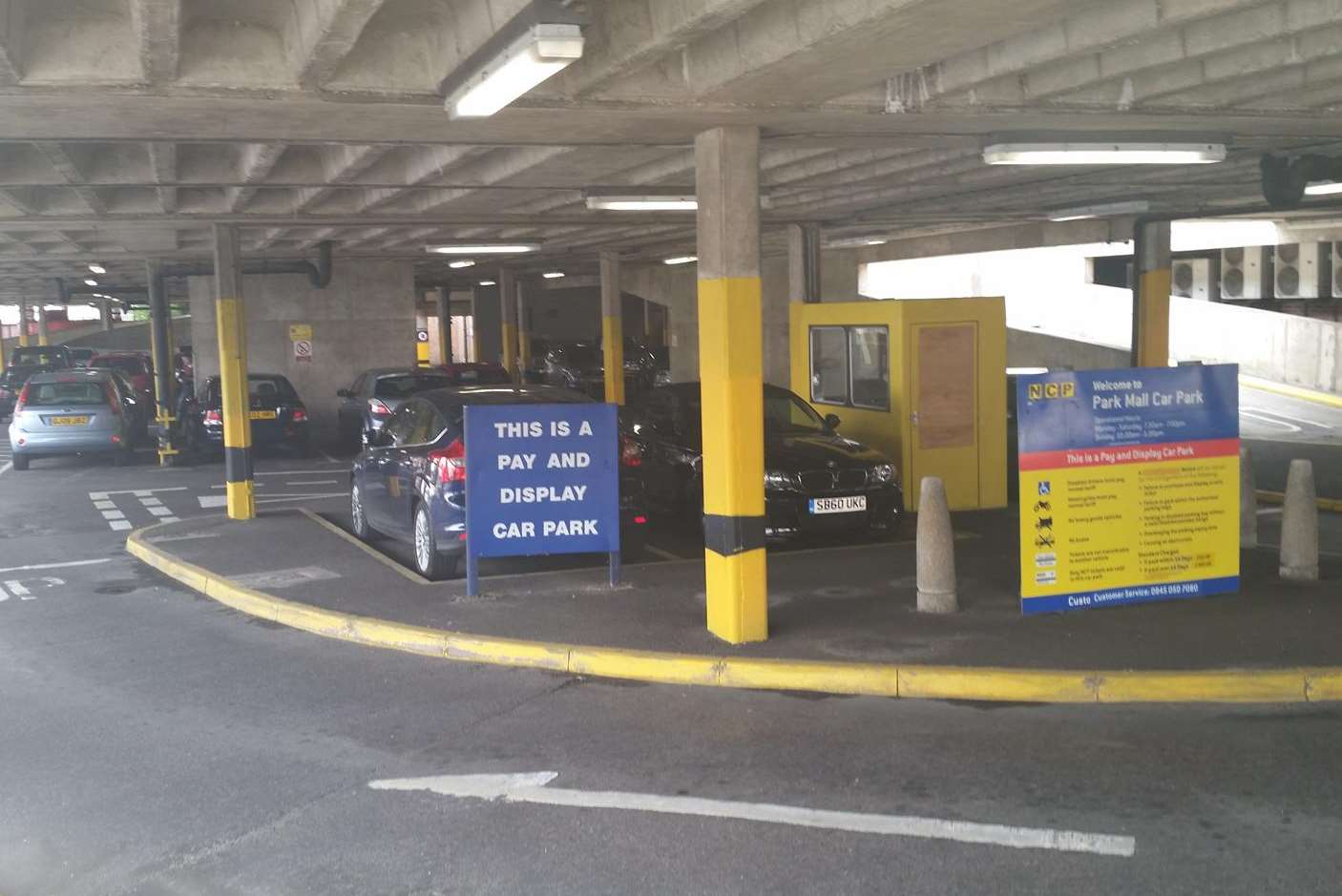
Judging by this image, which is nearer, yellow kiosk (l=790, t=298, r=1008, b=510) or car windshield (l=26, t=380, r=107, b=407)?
yellow kiosk (l=790, t=298, r=1008, b=510)

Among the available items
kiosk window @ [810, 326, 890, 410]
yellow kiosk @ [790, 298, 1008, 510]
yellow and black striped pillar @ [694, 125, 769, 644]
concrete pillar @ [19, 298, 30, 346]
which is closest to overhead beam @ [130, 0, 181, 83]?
yellow and black striped pillar @ [694, 125, 769, 644]

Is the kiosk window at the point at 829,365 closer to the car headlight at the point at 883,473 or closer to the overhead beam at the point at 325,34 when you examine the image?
the car headlight at the point at 883,473

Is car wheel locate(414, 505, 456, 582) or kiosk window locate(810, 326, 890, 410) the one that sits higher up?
kiosk window locate(810, 326, 890, 410)

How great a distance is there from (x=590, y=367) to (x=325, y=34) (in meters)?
33.7

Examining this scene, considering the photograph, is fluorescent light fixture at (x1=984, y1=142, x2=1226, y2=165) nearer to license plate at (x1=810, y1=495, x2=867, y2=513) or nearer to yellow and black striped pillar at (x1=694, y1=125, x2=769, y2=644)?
yellow and black striped pillar at (x1=694, y1=125, x2=769, y2=644)

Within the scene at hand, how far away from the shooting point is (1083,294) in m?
33.9

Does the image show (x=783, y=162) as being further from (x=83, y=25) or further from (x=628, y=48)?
(x=83, y=25)

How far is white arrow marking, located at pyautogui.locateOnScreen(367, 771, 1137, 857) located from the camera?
526cm

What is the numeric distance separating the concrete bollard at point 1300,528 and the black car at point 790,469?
3581mm

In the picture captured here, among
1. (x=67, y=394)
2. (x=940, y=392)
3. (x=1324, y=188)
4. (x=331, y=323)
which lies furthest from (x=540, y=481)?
(x=331, y=323)

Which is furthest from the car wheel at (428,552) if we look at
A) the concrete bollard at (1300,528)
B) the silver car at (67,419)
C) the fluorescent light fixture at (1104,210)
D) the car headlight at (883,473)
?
the silver car at (67,419)

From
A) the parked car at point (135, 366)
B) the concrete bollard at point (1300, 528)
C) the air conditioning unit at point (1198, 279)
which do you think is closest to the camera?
the concrete bollard at point (1300, 528)

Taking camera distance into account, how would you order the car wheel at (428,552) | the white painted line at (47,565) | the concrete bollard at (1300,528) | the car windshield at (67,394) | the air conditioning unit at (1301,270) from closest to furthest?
the concrete bollard at (1300,528)
the car wheel at (428,552)
the white painted line at (47,565)
the car windshield at (67,394)
the air conditioning unit at (1301,270)

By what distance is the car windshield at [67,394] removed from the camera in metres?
20.9
